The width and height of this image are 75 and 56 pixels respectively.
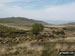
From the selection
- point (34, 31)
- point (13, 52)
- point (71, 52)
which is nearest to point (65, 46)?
point (71, 52)

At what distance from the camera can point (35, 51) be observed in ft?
28.1

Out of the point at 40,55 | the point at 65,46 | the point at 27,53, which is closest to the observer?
the point at 40,55

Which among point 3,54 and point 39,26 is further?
point 39,26

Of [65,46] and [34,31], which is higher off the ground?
[65,46]

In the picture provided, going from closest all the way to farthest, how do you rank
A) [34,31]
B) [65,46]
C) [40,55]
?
1. [40,55]
2. [65,46]
3. [34,31]

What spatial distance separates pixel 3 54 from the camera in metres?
8.47

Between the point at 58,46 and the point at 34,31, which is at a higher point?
the point at 58,46

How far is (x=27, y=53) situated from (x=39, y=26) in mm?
53368

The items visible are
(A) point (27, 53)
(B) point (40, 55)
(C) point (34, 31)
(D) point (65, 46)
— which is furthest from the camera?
(C) point (34, 31)

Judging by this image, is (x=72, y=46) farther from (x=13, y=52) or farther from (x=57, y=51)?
(x=13, y=52)

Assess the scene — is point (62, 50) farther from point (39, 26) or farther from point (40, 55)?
point (39, 26)

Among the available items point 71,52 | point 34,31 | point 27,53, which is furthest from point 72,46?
point 34,31

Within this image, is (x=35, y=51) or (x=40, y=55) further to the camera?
(x=35, y=51)

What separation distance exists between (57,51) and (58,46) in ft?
2.54
